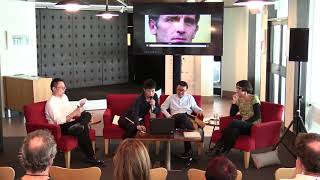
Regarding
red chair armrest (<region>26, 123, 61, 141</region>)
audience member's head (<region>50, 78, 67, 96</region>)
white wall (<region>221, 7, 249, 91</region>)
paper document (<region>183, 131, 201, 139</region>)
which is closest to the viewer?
paper document (<region>183, 131, 201, 139</region>)

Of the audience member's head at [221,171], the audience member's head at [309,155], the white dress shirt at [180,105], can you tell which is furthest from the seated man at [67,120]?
the audience member's head at [221,171]

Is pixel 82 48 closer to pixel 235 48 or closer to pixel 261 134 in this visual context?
pixel 235 48

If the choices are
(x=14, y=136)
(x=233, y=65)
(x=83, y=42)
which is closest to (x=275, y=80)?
(x=233, y=65)

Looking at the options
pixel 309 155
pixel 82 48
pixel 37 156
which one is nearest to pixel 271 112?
pixel 309 155

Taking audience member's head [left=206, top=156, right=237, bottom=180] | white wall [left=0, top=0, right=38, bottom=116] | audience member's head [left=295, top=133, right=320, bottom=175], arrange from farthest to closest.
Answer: white wall [left=0, top=0, right=38, bottom=116] → audience member's head [left=295, top=133, right=320, bottom=175] → audience member's head [left=206, top=156, right=237, bottom=180]

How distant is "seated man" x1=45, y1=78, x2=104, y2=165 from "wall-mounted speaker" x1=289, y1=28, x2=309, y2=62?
3.36 metres

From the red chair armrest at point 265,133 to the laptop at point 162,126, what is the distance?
4.20 ft

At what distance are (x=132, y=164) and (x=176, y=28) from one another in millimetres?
5604

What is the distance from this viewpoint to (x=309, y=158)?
3.02 metres

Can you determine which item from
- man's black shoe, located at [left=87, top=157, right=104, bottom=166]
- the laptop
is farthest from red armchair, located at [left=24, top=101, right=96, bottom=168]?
the laptop

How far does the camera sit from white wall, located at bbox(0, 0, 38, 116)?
10.5m

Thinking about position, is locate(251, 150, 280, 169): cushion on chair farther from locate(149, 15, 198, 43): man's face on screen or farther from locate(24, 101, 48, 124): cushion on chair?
locate(24, 101, 48, 124): cushion on chair

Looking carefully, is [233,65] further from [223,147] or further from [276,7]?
[223,147]

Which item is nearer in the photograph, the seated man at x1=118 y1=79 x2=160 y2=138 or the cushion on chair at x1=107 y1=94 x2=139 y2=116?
the seated man at x1=118 y1=79 x2=160 y2=138
